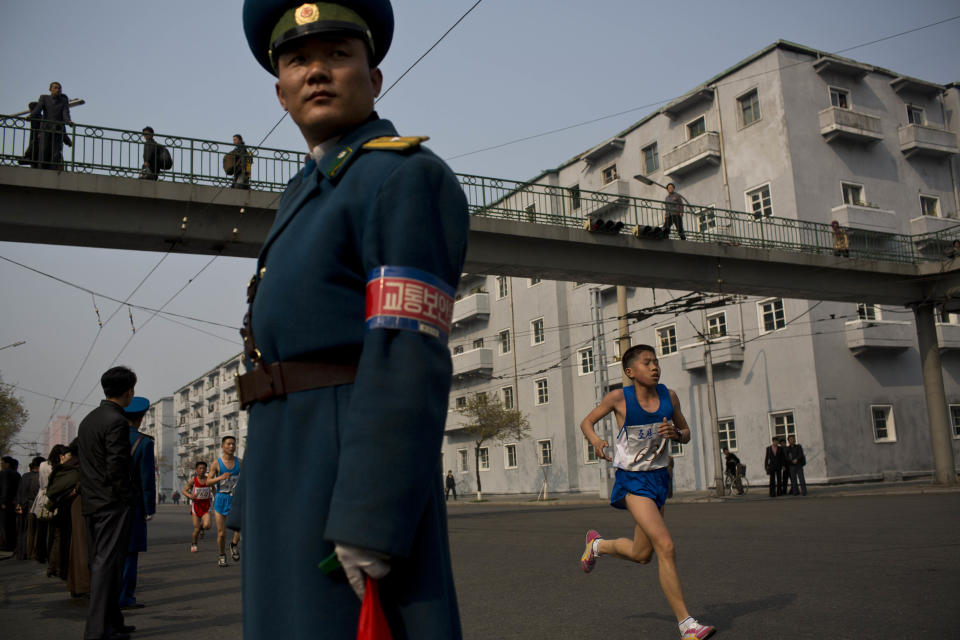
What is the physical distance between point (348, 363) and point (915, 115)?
4350 cm

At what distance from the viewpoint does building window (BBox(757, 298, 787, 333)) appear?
113 ft

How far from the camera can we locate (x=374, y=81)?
2346 mm

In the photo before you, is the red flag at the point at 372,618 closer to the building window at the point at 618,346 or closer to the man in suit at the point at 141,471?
the man in suit at the point at 141,471

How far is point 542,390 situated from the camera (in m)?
48.3

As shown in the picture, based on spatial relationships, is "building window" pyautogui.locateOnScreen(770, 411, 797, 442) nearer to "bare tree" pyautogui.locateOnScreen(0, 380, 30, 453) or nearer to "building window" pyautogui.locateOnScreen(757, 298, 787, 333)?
"building window" pyautogui.locateOnScreen(757, 298, 787, 333)

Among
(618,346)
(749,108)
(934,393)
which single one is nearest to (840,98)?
(749,108)

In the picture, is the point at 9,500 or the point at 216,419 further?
the point at 216,419

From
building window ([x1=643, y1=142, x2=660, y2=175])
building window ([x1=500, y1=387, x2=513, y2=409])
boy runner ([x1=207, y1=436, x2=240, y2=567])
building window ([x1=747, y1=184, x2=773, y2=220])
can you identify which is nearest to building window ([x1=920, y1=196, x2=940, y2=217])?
building window ([x1=747, y1=184, x2=773, y2=220])

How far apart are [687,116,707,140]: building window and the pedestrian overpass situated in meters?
10.2

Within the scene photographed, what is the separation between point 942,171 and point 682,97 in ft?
40.0

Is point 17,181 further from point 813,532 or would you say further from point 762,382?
point 762,382

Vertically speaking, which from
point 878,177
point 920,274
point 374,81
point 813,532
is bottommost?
point 813,532

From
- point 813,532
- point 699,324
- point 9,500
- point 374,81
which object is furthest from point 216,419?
point 374,81

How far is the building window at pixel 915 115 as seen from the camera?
39031 mm
